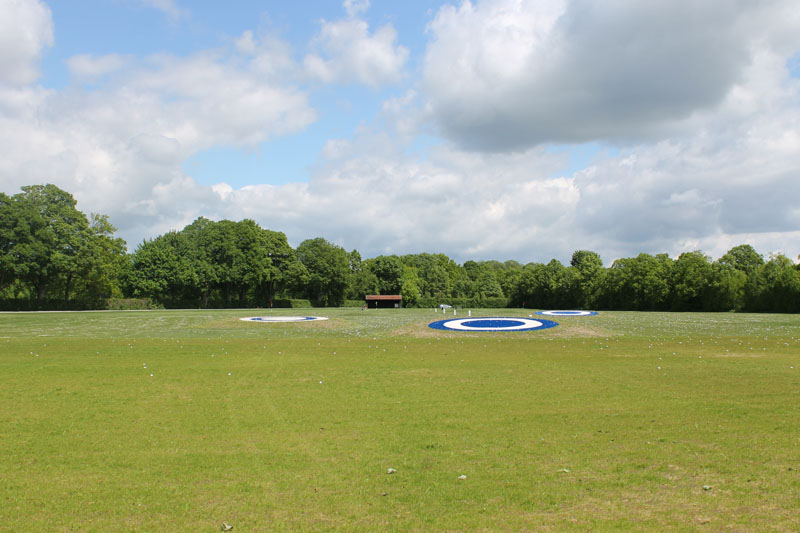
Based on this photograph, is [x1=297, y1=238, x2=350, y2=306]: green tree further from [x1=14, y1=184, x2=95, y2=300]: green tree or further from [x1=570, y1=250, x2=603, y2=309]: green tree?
[x1=570, y1=250, x2=603, y2=309]: green tree

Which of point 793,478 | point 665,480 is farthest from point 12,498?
point 793,478

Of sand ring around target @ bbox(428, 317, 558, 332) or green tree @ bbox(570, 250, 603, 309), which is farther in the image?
green tree @ bbox(570, 250, 603, 309)

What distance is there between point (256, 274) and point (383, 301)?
95.6 ft

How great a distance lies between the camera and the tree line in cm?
6794

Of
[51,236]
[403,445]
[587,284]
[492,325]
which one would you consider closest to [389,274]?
[587,284]

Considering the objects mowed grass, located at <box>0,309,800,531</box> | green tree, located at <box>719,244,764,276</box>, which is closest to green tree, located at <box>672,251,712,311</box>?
green tree, located at <box>719,244,764,276</box>

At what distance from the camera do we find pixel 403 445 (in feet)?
28.6

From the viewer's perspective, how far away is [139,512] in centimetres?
615

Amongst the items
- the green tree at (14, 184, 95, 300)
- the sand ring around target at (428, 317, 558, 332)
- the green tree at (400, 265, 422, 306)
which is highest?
the green tree at (14, 184, 95, 300)

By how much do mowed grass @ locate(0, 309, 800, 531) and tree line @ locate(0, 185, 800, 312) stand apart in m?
61.0

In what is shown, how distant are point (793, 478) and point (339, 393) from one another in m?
9.54

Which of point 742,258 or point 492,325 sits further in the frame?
point 742,258

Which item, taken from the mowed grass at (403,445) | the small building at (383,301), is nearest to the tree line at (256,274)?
the small building at (383,301)

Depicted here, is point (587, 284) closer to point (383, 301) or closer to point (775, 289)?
point (775, 289)
